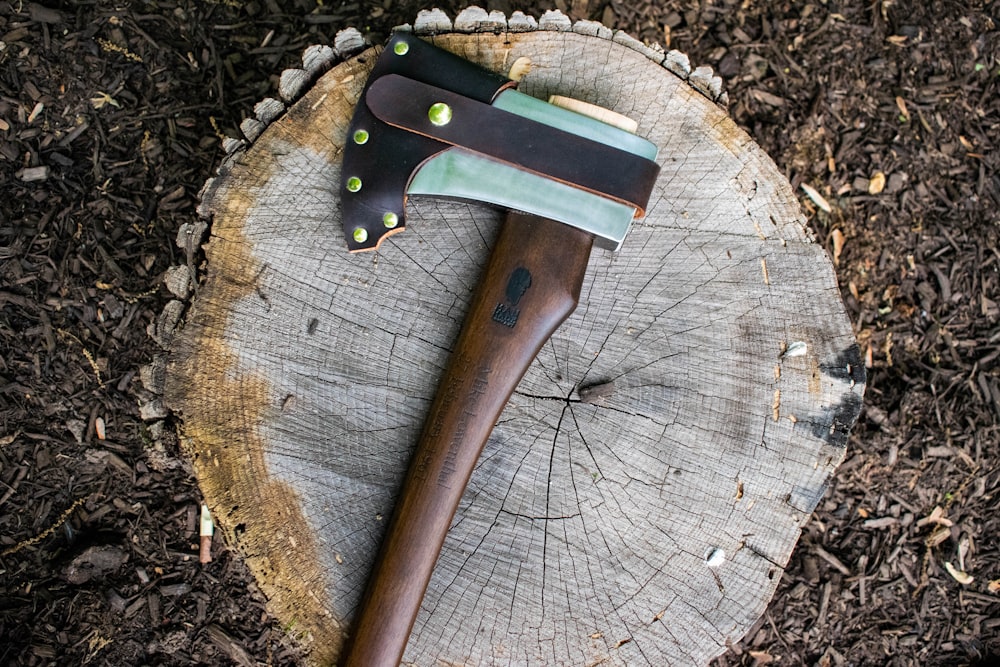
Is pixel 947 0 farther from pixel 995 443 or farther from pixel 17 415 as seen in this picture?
pixel 17 415

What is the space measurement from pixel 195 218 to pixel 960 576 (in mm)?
3338

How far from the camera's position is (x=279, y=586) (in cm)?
190

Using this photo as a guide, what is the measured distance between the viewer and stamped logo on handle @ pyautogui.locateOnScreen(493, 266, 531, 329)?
1.82 m

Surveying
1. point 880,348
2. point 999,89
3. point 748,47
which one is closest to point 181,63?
point 748,47

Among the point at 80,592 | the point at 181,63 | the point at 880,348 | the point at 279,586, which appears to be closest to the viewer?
the point at 279,586

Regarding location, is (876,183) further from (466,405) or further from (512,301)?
(466,405)

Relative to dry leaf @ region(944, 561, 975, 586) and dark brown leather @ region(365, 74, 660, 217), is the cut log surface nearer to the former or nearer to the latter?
dark brown leather @ region(365, 74, 660, 217)

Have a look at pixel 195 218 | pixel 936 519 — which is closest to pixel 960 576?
pixel 936 519

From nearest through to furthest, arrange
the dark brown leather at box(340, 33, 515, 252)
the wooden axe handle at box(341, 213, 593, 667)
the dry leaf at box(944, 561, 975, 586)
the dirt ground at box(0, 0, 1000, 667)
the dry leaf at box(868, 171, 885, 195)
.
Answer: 1. the wooden axe handle at box(341, 213, 593, 667)
2. the dark brown leather at box(340, 33, 515, 252)
3. the dirt ground at box(0, 0, 1000, 667)
4. the dry leaf at box(944, 561, 975, 586)
5. the dry leaf at box(868, 171, 885, 195)

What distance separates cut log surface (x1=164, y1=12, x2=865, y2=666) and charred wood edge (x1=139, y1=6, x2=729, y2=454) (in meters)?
0.03

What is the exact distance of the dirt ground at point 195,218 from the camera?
2541 mm

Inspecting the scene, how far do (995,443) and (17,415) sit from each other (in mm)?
3838

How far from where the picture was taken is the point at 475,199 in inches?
73.5

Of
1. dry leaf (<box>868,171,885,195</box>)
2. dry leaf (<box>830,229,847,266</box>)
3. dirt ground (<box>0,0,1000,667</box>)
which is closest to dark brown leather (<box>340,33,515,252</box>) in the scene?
Answer: dirt ground (<box>0,0,1000,667</box>)
